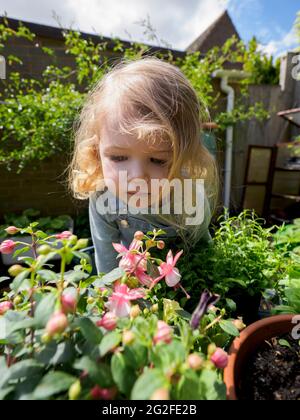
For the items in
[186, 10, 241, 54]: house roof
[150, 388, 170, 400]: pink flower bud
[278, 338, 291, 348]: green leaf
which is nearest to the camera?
[150, 388, 170, 400]: pink flower bud

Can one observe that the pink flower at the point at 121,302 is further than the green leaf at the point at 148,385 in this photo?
Yes

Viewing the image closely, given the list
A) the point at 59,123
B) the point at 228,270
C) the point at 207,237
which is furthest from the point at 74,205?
the point at 228,270

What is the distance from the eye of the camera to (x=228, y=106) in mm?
2822

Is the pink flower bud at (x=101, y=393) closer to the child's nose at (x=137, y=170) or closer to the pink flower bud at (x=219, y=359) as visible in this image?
the pink flower bud at (x=219, y=359)

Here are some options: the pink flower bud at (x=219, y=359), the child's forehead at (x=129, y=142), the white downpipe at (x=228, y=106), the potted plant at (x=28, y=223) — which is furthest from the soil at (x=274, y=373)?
the white downpipe at (x=228, y=106)

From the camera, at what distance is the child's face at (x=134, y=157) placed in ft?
2.12

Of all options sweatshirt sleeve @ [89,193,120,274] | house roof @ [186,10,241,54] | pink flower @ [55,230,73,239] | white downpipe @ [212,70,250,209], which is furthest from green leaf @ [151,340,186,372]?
house roof @ [186,10,241,54]

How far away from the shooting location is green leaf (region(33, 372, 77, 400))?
0.27 metres

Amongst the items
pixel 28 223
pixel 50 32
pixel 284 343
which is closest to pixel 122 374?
pixel 284 343

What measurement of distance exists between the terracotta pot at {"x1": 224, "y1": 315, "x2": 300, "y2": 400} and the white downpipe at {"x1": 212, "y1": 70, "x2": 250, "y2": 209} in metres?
2.29

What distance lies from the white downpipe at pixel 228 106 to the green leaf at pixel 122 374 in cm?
258

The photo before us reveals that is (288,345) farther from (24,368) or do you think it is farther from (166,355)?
(24,368)

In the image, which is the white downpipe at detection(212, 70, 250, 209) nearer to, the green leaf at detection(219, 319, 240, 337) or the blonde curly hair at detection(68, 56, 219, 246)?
the blonde curly hair at detection(68, 56, 219, 246)

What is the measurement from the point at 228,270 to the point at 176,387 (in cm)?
39
